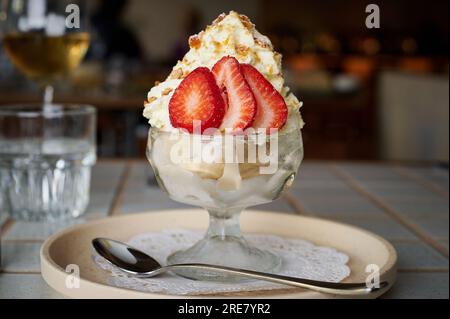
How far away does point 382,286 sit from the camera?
25.3 inches

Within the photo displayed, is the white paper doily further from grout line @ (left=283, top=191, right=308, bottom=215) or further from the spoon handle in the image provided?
grout line @ (left=283, top=191, right=308, bottom=215)

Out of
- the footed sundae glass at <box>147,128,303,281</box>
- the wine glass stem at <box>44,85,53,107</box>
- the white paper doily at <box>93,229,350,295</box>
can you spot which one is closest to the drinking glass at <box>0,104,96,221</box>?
the wine glass stem at <box>44,85,53,107</box>

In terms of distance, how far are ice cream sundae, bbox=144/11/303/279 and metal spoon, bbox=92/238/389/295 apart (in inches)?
1.6

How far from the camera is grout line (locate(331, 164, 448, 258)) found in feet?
2.98

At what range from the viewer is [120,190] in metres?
→ 1.21

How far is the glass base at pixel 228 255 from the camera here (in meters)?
0.73

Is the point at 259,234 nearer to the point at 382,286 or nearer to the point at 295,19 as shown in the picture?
the point at 382,286

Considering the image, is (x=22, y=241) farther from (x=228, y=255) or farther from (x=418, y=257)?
(x=418, y=257)

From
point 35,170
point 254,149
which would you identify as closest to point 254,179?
point 254,149

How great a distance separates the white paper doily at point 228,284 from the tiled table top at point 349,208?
65 millimetres

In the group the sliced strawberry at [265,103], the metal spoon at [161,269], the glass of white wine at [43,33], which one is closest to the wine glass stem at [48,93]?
the glass of white wine at [43,33]

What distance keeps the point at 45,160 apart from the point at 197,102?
461 mm

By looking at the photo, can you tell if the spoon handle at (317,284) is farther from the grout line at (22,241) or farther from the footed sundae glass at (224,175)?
the grout line at (22,241)

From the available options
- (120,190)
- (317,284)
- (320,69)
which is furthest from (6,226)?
(320,69)
